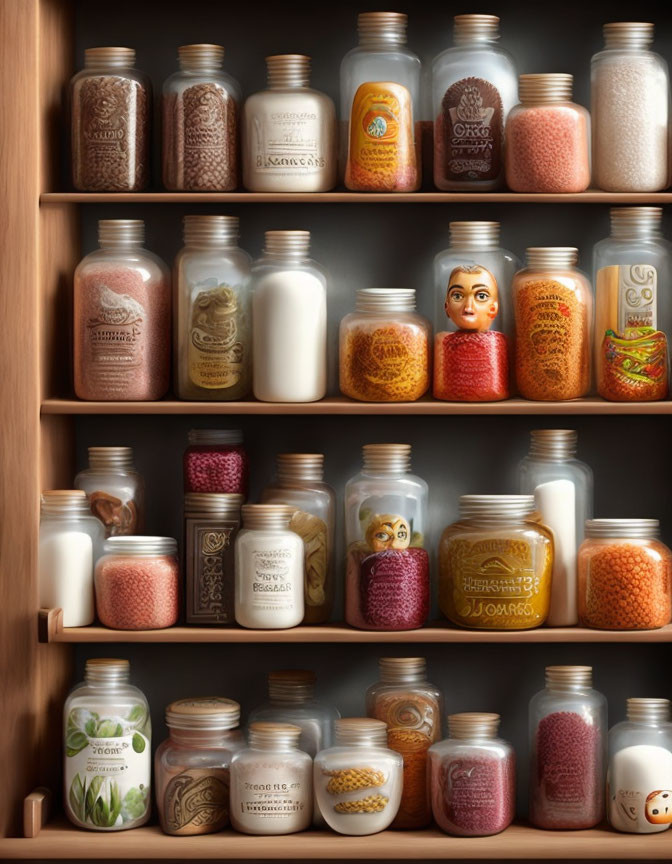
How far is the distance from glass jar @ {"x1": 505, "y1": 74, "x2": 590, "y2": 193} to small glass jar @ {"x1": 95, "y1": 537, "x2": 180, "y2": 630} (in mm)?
800

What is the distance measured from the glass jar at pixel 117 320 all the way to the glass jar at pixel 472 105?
494 millimetres

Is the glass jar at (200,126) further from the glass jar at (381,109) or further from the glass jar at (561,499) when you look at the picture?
the glass jar at (561,499)

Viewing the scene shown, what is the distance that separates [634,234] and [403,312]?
385mm

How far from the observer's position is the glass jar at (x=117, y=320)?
6.56 ft

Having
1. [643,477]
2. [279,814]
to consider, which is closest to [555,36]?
[643,477]

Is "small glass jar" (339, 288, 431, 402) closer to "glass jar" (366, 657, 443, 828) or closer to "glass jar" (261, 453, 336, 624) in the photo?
"glass jar" (261, 453, 336, 624)

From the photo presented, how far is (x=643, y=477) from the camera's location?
222 cm

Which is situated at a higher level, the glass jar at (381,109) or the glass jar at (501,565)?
the glass jar at (381,109)

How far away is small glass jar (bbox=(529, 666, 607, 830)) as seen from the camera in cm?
197

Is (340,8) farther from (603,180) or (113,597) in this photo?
(113,597)

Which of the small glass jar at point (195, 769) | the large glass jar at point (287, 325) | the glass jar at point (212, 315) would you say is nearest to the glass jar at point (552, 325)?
the large glass jar at point (287, 325)

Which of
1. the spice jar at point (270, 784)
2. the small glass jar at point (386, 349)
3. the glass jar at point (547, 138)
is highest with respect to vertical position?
the glass jar at point (547, 138)

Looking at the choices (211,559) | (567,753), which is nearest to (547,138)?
(211,559)

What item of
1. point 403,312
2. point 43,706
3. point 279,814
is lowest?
point 279,814
